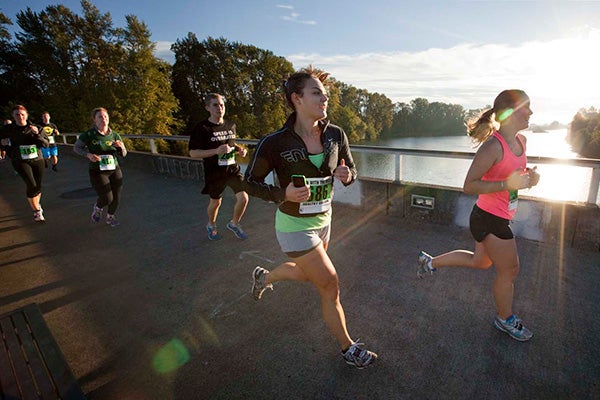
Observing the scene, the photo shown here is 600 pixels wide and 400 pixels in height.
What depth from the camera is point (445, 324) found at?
9.47 ft

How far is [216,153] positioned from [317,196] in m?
2.67

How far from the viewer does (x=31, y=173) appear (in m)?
6.05

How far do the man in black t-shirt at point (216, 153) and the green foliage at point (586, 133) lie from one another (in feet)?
168

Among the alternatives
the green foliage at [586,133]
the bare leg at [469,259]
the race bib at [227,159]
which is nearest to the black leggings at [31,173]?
the race bib at [227,159]

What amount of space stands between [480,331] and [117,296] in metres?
3.68

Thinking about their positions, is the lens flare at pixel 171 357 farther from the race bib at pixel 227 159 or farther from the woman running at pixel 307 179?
the race bib at pixel 227 159

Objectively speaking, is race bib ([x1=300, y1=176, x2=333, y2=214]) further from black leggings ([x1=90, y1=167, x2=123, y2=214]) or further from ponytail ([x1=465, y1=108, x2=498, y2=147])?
black leggings ([x1=90, y1=167, x2=123, y2=214])

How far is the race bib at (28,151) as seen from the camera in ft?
19.4

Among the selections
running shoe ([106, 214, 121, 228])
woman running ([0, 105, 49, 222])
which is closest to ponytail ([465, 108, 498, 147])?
running shoe ([106, 214, 121, 228])

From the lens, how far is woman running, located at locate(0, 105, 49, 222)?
5852mm

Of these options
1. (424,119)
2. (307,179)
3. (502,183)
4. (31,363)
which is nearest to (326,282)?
(307,179)

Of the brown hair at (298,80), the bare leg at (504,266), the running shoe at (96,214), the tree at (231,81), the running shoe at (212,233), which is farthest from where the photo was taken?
the tree at (231,81)

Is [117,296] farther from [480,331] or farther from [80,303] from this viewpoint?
[480,331]

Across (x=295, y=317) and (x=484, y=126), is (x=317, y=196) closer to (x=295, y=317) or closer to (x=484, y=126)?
(x=295, y=317)
